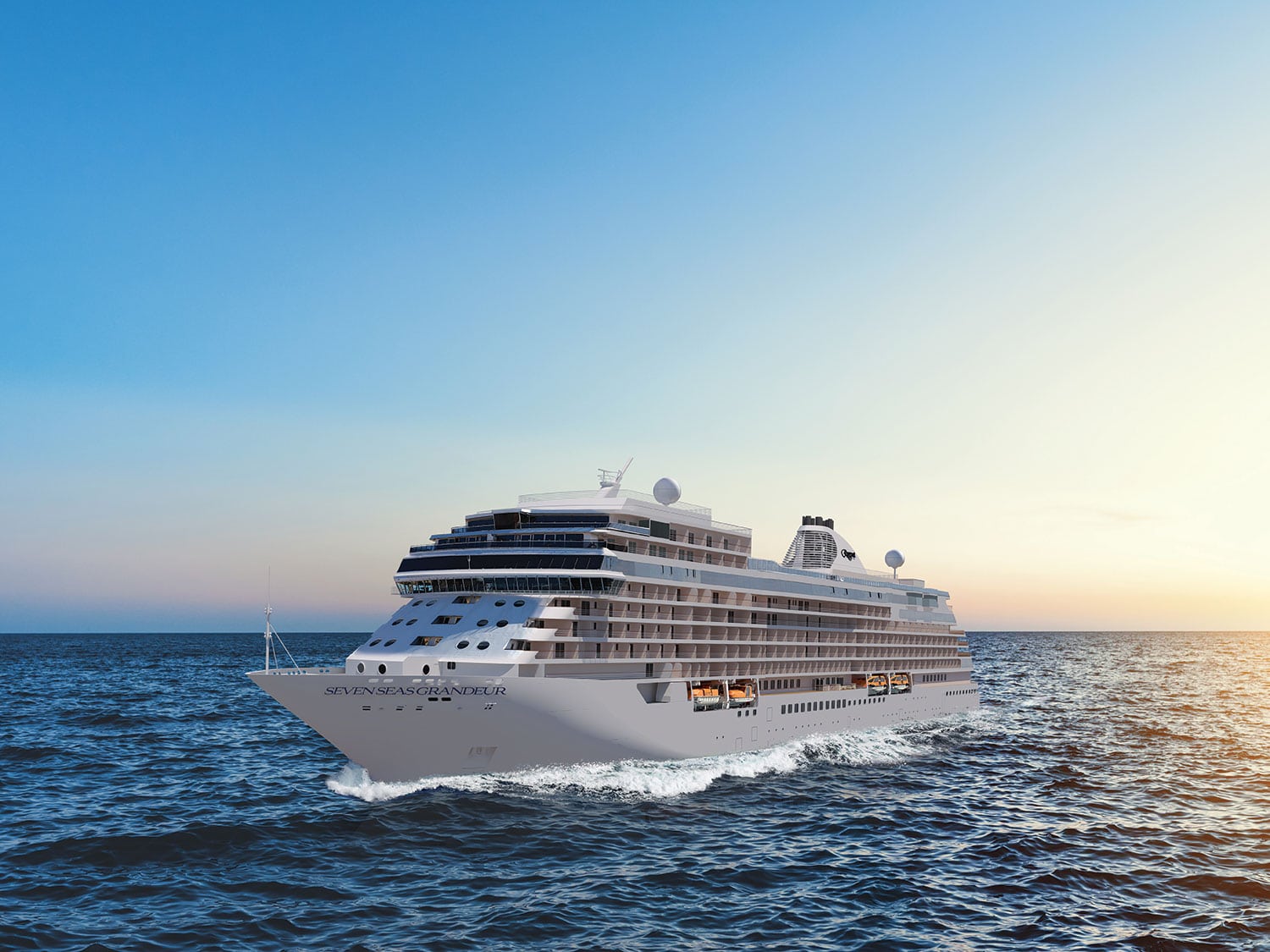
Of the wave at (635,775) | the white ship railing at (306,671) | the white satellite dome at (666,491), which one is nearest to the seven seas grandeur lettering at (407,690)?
the white ship railing at (306,671)

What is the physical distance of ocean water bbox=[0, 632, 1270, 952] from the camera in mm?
21609

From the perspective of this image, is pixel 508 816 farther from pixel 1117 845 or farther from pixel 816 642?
pixel 816 642

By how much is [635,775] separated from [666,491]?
56.7 ft

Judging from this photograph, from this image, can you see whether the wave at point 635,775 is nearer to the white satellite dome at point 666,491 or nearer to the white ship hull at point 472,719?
the white ship hull at point 472,719

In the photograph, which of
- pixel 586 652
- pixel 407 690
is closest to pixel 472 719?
pixel 407 690

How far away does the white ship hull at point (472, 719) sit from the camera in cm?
3222

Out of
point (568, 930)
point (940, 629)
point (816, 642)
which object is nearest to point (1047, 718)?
point (940, 629)

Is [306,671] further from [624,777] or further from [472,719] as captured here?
[624,777]

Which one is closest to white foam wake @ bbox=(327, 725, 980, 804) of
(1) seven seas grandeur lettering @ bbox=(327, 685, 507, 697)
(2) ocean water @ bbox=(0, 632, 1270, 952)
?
(2) ocean water @ bbox=(0, 632, 1270, 952)

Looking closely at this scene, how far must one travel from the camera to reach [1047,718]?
Answer: 66188mm

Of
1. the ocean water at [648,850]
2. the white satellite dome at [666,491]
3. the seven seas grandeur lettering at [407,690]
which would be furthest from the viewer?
the white satellite dome at [666,491]

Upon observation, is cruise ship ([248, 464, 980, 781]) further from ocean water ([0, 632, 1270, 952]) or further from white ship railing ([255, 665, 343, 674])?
ocean water ([0, 632, 1270, 952])

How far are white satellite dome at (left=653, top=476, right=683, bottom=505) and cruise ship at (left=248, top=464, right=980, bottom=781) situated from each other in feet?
0.24

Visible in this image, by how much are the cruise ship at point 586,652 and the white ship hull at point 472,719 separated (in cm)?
6
